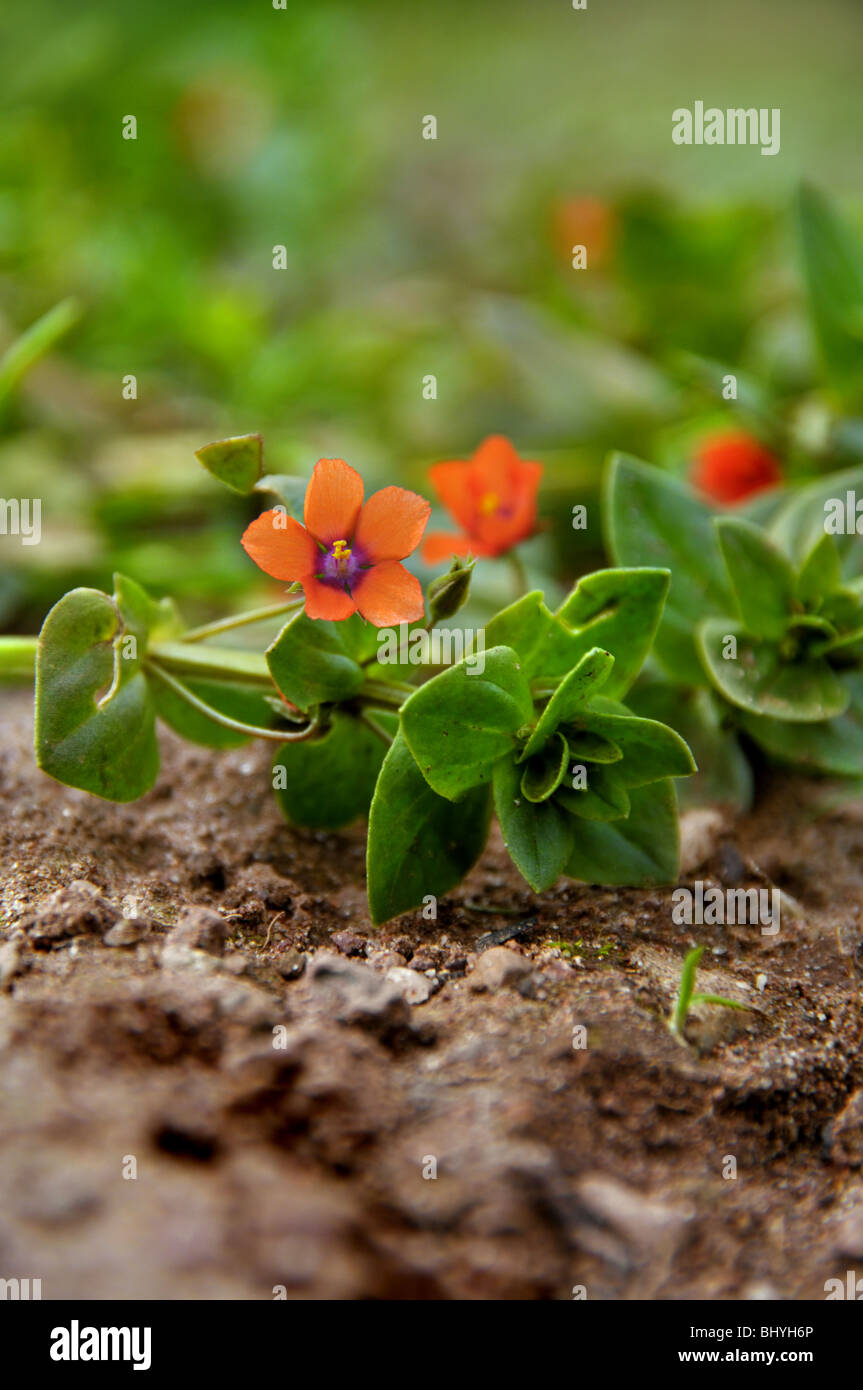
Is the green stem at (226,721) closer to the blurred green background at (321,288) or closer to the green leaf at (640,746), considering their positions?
the green leaf at (640,746)

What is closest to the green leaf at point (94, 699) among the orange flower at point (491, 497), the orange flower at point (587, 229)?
the orange flower at point (491, 497)

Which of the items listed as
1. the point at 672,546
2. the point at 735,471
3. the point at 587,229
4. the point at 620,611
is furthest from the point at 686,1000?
the point at 587,229

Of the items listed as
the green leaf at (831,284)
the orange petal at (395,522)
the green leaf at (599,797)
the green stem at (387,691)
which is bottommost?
the green leaf at (599,797)

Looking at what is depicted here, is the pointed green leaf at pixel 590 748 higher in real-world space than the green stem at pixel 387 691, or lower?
lower

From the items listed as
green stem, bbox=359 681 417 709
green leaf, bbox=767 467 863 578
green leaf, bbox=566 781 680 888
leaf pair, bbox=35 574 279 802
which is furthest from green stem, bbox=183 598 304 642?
green leaf, bbox=767 467 863 578

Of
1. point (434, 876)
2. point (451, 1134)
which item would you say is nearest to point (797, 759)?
point (434, 876)

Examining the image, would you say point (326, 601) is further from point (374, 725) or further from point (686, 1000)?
point (686, 1000)

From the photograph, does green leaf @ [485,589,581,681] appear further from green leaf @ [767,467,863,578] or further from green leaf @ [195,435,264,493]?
green leaf @ [767,467,863,578]
